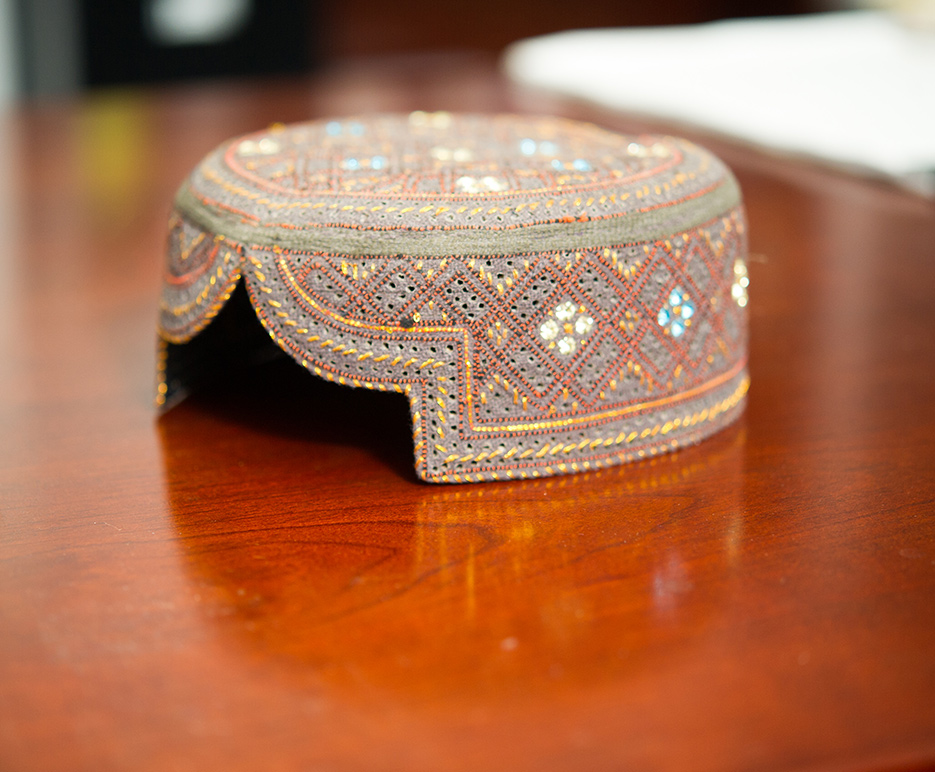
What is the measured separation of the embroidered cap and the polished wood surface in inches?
1.8

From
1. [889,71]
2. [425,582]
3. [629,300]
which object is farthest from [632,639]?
[889,71]

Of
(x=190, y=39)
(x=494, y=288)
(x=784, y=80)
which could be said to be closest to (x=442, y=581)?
(x=494, y=288)

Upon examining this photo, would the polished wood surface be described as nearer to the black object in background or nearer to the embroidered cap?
the embroidered cap

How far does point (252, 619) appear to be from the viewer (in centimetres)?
63

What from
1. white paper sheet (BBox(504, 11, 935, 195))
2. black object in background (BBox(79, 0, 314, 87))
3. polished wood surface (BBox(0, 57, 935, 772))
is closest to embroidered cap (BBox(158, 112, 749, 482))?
polished wood surface (BBox(0, 57, 935, 772))

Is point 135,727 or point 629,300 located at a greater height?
point 629,300

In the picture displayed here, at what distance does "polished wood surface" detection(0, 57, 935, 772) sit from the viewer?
540mm

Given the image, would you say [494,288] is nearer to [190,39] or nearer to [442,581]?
[442,581]

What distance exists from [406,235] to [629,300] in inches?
6.1

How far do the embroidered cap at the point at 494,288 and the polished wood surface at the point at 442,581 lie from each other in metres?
0.05

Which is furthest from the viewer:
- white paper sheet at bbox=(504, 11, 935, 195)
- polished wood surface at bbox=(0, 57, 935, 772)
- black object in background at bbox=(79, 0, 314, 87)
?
black object in background at bbox=(79, 0, 314, 87)

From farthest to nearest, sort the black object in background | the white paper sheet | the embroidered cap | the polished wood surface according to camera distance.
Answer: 1. the black object in background
2. the white paper sheet
3. the embroidered cap
4. the polished wood surface

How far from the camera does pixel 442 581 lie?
67cm

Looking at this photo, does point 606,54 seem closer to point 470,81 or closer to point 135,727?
point 470,81
